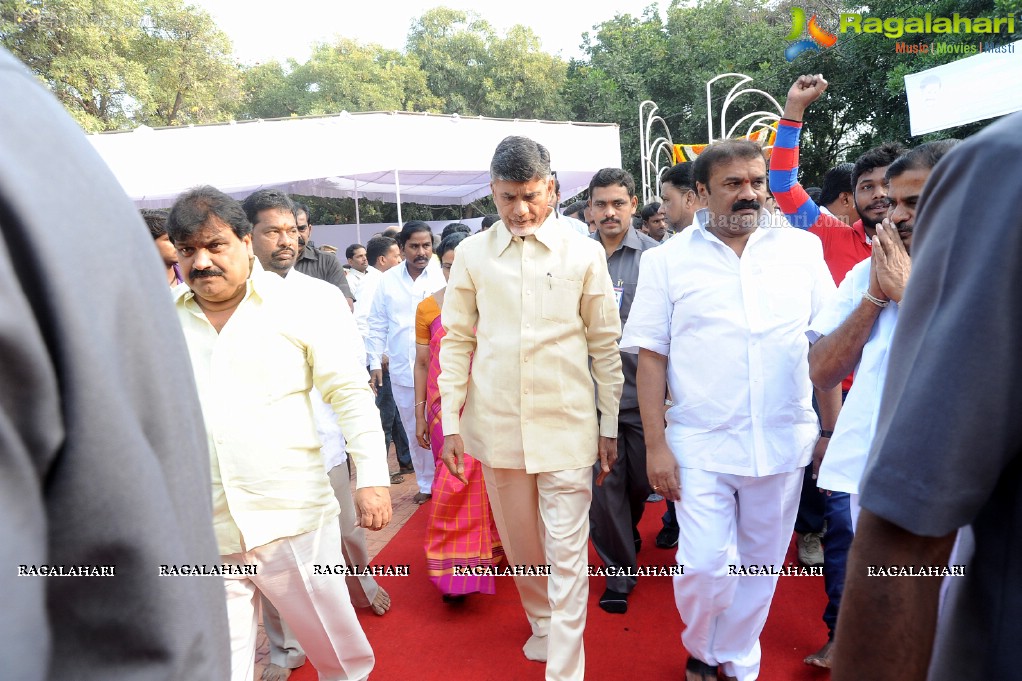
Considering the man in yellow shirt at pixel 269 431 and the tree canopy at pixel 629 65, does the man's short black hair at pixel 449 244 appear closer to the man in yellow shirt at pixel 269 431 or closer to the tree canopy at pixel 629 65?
the man in yellow shirt at pixel 269 431

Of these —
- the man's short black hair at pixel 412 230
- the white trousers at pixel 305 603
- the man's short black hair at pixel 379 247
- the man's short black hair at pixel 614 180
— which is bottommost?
the white trousers at pixel 305 603

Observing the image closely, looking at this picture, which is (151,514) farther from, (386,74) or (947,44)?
(386,74)

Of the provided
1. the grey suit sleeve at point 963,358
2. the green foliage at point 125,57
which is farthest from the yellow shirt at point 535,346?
the green foliage at point 125,57

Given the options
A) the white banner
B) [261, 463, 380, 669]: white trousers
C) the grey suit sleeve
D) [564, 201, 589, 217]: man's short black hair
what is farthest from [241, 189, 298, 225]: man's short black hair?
[564, 201, 589, 217]: man's short black hair

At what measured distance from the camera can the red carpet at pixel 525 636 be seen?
3176mm

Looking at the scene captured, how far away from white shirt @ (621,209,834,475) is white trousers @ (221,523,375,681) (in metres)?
1.43

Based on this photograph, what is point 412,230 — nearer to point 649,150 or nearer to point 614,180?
point 614,180

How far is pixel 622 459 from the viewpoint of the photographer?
3.93 metres

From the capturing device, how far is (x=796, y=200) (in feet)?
13.3

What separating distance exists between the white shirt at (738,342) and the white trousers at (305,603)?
1.43 meters

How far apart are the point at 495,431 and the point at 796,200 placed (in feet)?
7.45

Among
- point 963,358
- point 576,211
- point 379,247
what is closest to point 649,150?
point 576,211

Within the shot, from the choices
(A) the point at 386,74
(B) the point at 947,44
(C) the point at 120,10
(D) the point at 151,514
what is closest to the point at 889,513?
(D) the point at 151,514

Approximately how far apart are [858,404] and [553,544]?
50.8 inches
